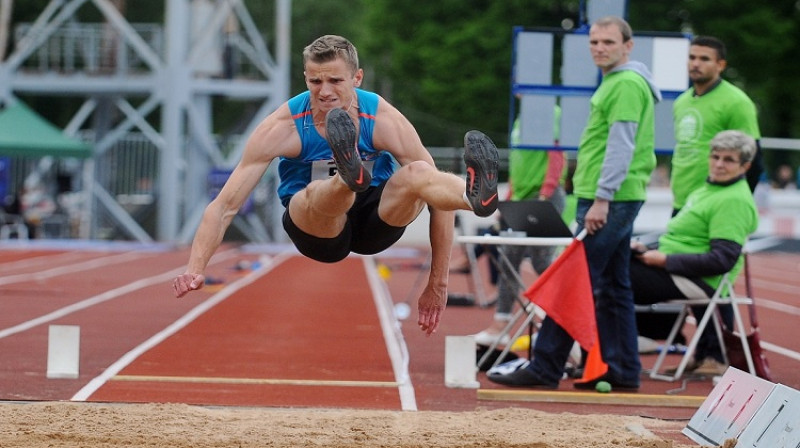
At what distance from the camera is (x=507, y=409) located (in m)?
6.25

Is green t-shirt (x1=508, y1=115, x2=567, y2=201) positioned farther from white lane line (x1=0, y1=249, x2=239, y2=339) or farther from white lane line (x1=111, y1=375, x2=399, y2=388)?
white lane line (x1=0, y1=249, x2=239, y2=339)

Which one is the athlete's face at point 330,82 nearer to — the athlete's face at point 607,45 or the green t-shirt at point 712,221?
the athlete's face at point 607,45

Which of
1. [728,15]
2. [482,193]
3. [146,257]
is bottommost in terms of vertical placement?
[146,257]

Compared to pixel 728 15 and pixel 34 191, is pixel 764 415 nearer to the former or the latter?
pixel 34 191

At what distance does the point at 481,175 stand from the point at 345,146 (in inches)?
20.8

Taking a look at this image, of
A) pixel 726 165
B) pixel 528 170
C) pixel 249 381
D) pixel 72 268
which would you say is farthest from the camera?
pixel 72 268

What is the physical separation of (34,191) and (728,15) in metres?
19.4

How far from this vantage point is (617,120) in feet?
22.5

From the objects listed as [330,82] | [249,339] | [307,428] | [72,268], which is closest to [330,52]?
[330,82]

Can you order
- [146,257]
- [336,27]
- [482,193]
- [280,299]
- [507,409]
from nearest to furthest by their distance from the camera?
[482,193] < [507,409] < [280,299] < [146,257] < [336,27]

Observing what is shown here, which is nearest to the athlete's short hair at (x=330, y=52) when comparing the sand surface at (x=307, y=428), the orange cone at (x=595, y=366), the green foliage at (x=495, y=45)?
the sand surface at (x=307, y=428)

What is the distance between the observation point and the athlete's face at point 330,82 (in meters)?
5.30

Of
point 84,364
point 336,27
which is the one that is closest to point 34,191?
point 84,364

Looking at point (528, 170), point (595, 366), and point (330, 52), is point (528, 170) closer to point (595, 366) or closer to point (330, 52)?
point (595, 366)
